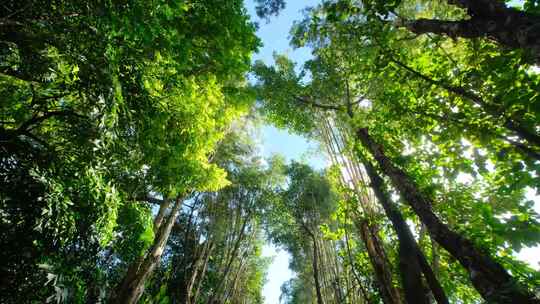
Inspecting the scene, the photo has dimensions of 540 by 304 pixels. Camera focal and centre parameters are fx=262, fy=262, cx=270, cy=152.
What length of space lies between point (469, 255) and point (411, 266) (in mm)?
1047

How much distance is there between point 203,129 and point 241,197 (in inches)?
347

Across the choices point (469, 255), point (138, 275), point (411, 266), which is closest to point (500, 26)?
point (469, 255)

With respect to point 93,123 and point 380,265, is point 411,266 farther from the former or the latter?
point 93,123

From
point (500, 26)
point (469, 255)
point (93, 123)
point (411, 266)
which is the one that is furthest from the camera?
point (411, 266)

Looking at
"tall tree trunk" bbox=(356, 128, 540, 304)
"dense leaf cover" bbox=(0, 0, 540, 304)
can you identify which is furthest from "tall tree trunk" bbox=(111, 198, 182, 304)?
"tall tree trunk" bbox=(356, 128, 540, 304)

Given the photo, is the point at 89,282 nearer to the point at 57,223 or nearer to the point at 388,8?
the point at 57,223

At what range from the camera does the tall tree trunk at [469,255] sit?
8.29ft

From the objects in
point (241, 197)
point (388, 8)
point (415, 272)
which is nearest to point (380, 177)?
point (415, 272)

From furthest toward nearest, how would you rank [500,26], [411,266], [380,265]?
[380,265] < [411,266] < [500,26]

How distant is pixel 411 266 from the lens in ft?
13.8

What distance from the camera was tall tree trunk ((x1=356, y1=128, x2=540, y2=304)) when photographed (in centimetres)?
253

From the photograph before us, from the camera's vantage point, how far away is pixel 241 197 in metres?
13.4

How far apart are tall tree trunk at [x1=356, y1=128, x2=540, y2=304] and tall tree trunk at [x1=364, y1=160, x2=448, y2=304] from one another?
23.1 inches

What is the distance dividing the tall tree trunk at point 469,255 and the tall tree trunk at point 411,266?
1.92ft
